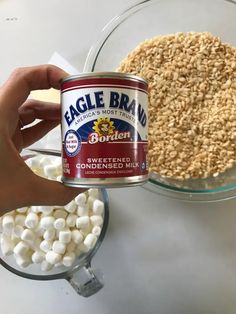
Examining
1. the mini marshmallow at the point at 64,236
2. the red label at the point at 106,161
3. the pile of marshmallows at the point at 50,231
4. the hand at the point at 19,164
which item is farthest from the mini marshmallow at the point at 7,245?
the red label at the point at 106,161

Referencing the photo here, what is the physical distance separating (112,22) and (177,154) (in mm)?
304

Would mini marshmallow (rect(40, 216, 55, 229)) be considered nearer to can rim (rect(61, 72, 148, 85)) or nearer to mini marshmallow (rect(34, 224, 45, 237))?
mini marshmallow (rect(34, 224, 45, 237))

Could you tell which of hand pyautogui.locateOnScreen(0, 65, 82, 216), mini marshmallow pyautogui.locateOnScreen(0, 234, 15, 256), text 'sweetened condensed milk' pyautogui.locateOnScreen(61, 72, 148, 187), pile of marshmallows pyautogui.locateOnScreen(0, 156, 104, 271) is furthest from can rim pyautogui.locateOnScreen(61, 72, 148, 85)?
mini marshmallow pyautogui.locateOnScreen(0, 234, 15, 256)

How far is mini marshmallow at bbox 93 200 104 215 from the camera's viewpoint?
79 cm

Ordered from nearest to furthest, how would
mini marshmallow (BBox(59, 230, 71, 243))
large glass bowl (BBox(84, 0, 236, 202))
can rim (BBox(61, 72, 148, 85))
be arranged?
can rim (BBox(61, 72, 148, 85)) → mini marshmallow (BBox(59, 230, 71, 243)) → large glass bowl (BBox(84, 0, 236, 202))

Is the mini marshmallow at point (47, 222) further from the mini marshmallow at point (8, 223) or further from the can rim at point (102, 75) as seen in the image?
the can rim at point (102, 75)

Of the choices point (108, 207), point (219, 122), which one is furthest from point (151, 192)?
point (219, 122)

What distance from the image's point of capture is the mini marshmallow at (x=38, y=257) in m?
0.77

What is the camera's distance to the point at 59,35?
0.90m

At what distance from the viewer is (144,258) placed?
85 centimetres

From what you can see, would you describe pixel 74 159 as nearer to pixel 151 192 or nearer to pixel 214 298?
pixel 151 192

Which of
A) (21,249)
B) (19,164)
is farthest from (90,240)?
(19,164)

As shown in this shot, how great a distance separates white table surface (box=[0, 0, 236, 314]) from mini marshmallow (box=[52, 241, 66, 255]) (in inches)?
4.9

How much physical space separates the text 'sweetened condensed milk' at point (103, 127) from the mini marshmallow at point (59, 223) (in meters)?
0.23
